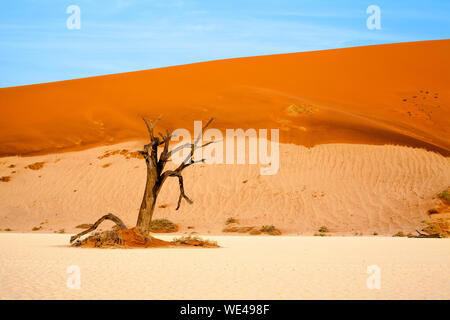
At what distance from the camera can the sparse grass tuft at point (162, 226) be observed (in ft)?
84.7

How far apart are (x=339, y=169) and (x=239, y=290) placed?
23.3m

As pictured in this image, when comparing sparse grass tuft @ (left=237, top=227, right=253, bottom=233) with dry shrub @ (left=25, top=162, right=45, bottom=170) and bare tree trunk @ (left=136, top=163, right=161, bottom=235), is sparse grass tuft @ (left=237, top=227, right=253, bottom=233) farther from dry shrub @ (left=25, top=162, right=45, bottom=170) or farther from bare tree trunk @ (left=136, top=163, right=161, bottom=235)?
dry shrub @ (left=25, top=162, right=45, bottom=170)

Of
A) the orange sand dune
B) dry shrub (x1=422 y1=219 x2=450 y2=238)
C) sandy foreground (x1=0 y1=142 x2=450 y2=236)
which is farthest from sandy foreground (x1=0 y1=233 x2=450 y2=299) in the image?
the orange sand dune

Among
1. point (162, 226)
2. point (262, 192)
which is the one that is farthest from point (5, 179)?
point (262, 192)

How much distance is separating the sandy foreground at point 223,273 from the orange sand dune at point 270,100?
2053cm

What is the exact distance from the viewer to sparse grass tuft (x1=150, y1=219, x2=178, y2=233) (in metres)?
25.8

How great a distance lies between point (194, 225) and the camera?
27.0 m

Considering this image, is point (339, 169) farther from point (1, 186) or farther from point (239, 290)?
point (239, 290)

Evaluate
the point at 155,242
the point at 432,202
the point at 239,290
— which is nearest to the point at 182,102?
the point at 432,202

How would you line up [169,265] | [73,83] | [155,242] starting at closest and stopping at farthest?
[169,265]
[155,242]
[73,83]

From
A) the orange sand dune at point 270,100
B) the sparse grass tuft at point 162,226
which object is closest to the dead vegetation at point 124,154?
the orange sand dune at point 270,100

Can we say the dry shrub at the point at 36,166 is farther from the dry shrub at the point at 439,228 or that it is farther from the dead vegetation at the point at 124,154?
the dry shrub at the point at 439,228

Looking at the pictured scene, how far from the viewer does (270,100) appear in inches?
1593
